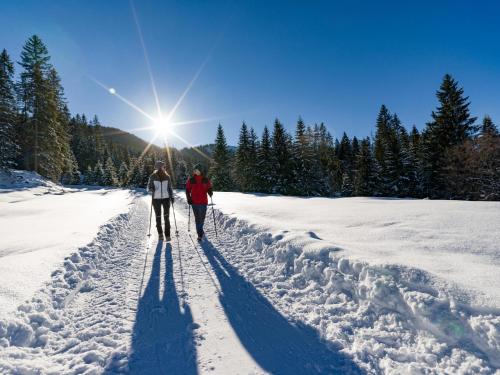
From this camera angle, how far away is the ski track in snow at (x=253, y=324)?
2.96 meters

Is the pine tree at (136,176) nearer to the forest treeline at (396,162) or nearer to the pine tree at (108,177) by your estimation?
the pine tree at (108,177)

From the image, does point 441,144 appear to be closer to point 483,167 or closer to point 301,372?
point 483,167

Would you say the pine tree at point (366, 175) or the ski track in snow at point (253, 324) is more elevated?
the pine tree at point (366, 175)

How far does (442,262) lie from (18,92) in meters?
52.3

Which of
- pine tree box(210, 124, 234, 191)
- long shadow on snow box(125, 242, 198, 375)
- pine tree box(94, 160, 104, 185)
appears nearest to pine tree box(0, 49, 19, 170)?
pine tree box(210, 124, 234, 191)

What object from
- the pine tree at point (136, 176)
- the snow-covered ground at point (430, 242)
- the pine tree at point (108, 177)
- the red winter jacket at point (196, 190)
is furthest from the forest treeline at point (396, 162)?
the pine tree at point (108, 177)

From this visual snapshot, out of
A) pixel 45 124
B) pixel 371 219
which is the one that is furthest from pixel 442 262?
pixel 45 124

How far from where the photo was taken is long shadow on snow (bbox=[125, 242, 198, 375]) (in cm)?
300

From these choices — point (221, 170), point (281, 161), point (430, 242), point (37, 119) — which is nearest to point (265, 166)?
point (281, 161)

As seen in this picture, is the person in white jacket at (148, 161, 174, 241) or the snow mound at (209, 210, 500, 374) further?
the person in white jacket at (148, 161, 174, 241)

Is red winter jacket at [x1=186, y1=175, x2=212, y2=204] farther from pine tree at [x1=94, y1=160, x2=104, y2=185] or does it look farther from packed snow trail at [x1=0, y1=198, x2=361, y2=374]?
pine tree at [x1=94, y1=160, x2=104, y2=185]

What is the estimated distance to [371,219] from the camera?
29.6ft

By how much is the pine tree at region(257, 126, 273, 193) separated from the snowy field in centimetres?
3719

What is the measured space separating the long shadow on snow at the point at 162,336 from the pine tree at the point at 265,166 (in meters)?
39.4
